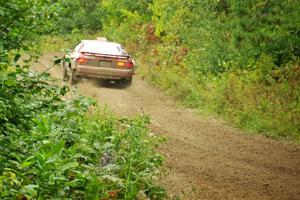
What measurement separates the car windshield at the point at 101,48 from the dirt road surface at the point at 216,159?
2582mm

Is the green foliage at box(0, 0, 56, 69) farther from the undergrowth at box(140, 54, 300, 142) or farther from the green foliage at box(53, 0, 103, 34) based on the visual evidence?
the green foliage at box(53, 0, 103, 34)

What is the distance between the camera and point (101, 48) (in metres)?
18.6

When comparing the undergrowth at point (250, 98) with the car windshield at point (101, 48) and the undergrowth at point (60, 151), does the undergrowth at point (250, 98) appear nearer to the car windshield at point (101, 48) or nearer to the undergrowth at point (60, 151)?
the car windshield at point (101, 48)

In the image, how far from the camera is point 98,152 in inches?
264

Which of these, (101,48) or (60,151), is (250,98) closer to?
(101,48)

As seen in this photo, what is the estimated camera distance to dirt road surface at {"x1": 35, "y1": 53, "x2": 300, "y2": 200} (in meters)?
8.46

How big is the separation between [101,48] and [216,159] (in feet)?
30.1

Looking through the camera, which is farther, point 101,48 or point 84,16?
point 84,16

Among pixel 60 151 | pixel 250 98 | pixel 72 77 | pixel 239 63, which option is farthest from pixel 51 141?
pixel 72 77

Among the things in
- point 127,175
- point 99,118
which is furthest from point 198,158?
point 127,175

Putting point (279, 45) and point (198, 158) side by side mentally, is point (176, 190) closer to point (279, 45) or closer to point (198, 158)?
point (198, 158)

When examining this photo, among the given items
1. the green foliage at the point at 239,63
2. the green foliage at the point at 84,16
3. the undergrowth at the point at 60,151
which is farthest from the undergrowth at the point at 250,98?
the green foliage at the point at 84,16

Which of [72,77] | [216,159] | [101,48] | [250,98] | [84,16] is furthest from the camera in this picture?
Result: [84,16]

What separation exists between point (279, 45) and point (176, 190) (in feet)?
31.9
